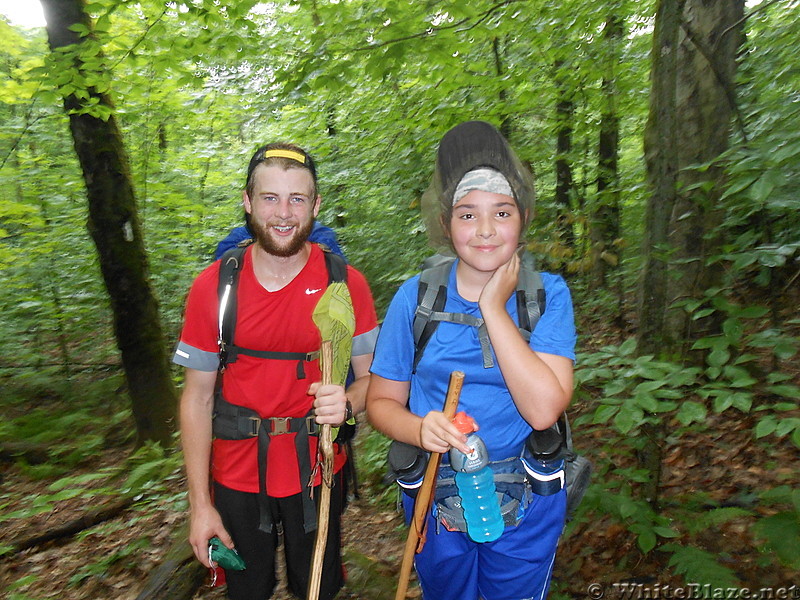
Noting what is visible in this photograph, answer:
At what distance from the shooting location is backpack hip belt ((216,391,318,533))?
2486mm

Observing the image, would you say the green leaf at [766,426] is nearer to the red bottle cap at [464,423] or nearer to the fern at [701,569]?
the fern at [701,569]

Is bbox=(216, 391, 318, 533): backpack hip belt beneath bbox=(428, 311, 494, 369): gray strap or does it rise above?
beneath

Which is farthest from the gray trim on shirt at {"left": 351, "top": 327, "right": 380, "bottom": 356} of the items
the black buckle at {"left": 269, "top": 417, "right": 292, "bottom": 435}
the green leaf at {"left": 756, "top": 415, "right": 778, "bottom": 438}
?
the green leaf at {"left": 756, "top": 415, "right": 778, "bottom": 438}

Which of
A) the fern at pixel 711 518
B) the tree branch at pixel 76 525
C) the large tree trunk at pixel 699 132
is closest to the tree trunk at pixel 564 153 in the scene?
Result: the large tree trunk at pixel 699 132

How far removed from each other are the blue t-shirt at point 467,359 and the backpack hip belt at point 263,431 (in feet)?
2.22

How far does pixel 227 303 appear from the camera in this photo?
2402mm

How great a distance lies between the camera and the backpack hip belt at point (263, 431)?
249cm

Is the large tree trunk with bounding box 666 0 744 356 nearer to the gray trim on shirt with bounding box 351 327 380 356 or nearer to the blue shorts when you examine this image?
the blue shorts

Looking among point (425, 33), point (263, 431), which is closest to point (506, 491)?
point (263, 431)

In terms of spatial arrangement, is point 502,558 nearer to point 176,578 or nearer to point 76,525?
point 176,578

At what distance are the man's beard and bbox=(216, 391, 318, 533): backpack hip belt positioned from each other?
0.81 meters

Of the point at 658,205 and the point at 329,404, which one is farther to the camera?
the point at 658,205

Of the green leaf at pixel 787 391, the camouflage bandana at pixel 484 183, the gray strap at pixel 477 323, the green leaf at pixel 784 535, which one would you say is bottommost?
the green leaf at pixel 784 535

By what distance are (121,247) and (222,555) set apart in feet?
14.9
